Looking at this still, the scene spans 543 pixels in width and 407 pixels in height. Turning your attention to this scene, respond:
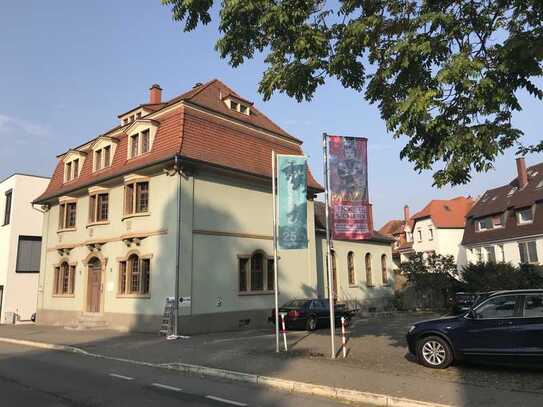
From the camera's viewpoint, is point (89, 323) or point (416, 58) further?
point (89, 323)

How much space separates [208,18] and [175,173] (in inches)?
495

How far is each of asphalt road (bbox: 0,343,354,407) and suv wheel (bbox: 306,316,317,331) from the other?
1000 cm

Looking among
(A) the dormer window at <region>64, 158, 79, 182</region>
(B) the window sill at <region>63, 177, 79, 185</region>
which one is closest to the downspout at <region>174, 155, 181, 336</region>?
(B) the window sill at <region>63, 177, 79, 185</region>

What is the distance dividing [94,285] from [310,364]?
56.1ft

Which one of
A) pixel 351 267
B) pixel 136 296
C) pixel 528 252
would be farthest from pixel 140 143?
pixel 528 252

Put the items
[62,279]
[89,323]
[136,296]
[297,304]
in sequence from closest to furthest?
1. [136,296]
2. [297,304]
3. [89,323]
4. [62,279]

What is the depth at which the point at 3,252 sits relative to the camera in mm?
34312

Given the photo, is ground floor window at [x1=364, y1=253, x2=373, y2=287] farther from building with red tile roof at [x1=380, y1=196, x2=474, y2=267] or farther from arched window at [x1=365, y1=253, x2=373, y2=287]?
building with red tile roof at [x1=380, y1=196, x2=474, y2=267]

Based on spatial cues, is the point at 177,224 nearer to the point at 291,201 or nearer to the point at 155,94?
the point at 291,201

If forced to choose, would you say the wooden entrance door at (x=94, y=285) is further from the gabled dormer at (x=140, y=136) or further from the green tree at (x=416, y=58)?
the green tree at (x=416, y=58)

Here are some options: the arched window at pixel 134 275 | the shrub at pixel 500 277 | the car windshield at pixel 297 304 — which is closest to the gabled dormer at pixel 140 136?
the arched window at pixel 134 275

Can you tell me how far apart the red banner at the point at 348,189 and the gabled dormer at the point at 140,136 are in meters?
12.3

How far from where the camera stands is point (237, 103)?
2650 cm

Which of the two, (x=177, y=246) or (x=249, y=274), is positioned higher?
(x=177, y=246)
